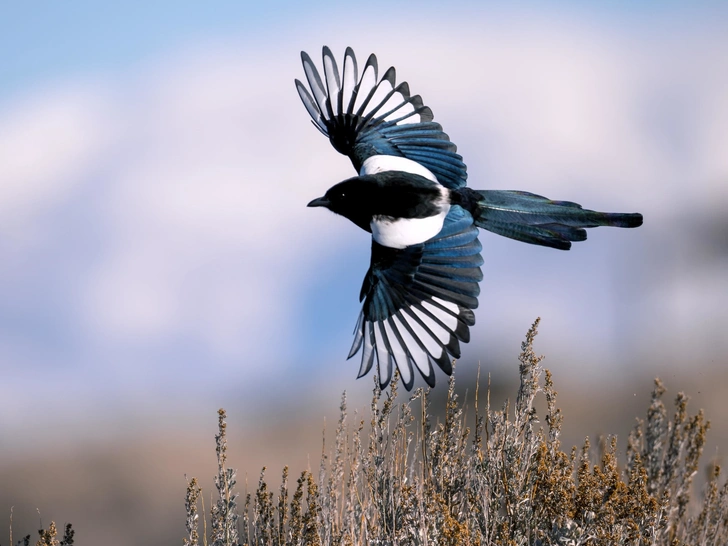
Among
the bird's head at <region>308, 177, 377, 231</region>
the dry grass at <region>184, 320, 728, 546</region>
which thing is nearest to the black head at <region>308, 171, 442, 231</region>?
the bird's head at <region>308, 177, 377, 231</region>

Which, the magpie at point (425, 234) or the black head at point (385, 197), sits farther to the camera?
the black head at point (385, 197)

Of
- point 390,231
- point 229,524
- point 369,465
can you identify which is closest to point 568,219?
point 390,231

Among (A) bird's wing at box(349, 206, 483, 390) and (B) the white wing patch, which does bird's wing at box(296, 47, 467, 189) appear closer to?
(B) the white wing patch

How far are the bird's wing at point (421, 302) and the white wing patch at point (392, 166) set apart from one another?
394 millimetres

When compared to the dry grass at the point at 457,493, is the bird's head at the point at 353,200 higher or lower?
higher

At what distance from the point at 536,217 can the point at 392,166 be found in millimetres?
757

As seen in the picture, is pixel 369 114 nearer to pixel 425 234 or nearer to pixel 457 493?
pixel 425 234

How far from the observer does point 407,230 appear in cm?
358

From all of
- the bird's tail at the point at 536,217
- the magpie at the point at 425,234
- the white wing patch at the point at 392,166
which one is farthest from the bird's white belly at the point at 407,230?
the white wing patch at the point at 392,166

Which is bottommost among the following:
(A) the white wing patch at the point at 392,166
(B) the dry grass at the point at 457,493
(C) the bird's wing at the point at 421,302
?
(B) the dry grass at the point at 457,493

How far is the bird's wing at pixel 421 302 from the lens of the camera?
3344 mm

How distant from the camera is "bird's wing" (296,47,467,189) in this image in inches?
164

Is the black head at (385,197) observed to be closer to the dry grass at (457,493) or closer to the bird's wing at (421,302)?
the bird's wing at (421,302)

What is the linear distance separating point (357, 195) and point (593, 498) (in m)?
1.74
